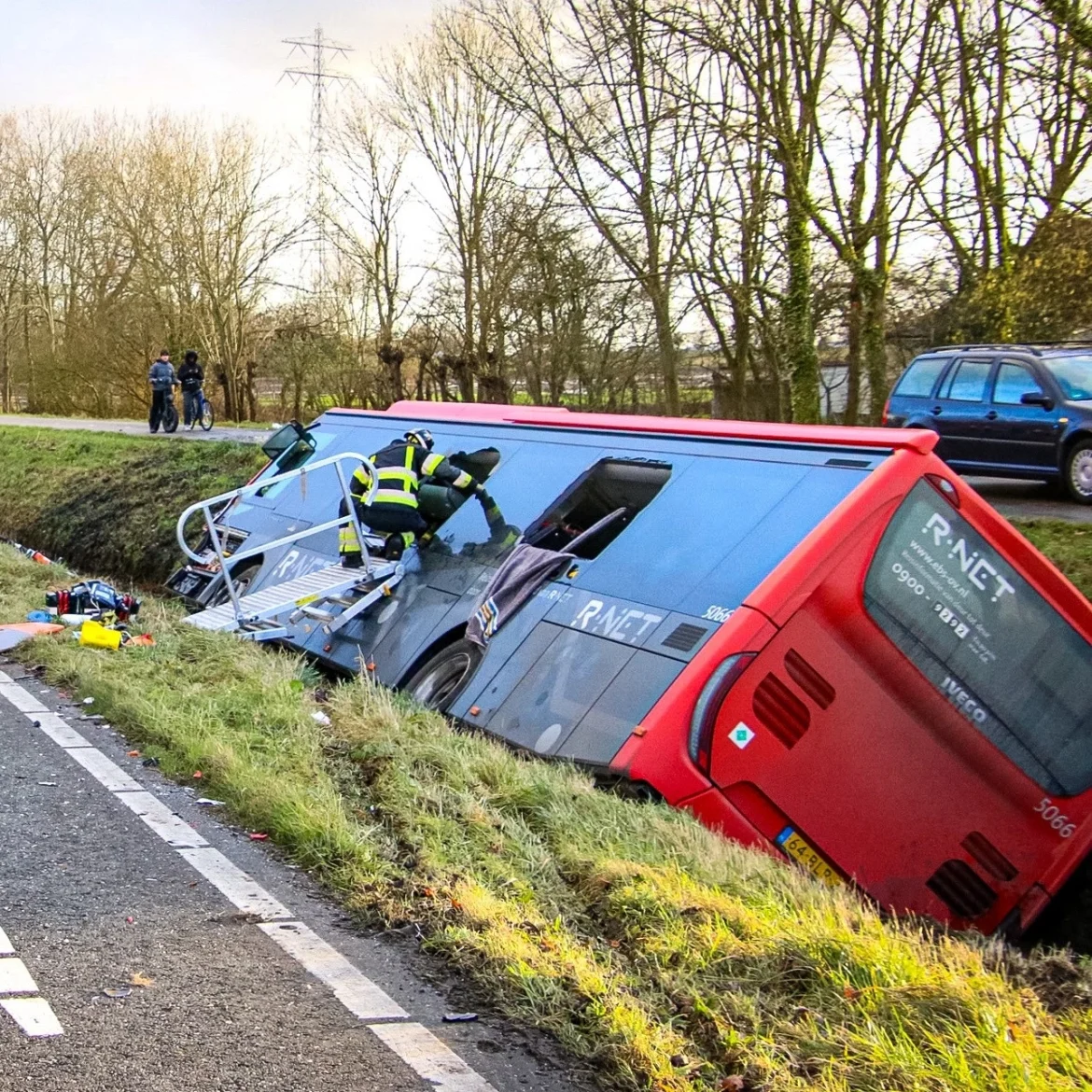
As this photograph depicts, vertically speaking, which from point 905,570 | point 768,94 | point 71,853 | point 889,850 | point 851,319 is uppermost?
point 768,94

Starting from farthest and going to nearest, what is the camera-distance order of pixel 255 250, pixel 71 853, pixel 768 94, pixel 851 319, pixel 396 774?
pixel 255 250 → pixel 851 319 → pixel 768 94 → pixel 396 774 → pixel 71 853

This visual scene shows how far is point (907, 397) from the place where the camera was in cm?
1602

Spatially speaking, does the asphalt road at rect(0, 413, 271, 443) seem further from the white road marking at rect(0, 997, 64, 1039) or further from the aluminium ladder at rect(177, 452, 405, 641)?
the white road marking at rect(0, 997, 64, 1039)

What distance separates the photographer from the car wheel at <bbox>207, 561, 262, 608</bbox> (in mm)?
10116

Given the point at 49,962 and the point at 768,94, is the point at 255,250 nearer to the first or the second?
the point at 768,94

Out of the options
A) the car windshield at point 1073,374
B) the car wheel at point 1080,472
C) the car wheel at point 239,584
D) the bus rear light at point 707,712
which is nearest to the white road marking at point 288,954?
the bus rear light at point 707,712

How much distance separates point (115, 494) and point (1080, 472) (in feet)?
37.7

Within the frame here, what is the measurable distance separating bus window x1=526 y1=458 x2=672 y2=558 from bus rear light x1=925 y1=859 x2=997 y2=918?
2411 mm

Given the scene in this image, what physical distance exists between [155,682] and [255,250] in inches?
1393

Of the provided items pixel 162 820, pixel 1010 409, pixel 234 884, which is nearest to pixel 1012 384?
pixel 1010 409

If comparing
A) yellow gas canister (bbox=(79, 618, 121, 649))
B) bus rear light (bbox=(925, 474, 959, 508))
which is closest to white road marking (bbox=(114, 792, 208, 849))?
yellow gas canister (bbox=(79, 618, 121, 649))

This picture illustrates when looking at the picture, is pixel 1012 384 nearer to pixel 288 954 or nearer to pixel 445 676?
pixel 445 676

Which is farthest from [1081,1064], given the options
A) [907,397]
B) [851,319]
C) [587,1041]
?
[851,319]

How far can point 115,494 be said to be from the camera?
1653 cm
